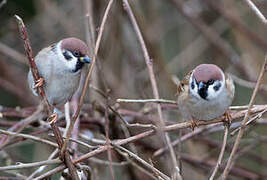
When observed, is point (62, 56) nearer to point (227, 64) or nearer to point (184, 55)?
point (184, 55)

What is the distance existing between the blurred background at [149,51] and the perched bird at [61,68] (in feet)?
1.91

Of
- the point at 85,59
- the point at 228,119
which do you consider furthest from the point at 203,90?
the point at 85,59

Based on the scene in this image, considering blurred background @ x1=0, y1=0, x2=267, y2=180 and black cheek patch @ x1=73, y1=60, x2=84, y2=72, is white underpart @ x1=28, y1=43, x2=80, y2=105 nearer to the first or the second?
black cheek patch @ x1=73, y1=60, x2=84, y2=72

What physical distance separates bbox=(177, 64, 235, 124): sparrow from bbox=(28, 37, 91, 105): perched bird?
0.59m

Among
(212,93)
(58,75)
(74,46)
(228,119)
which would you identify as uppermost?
(74,46)

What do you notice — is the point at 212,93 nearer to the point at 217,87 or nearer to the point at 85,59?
the point at 217,87

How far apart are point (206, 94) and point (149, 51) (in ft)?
4.44

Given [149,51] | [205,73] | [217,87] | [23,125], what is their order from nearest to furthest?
[23,125]
[205,73]
[217,87]
[149,51]

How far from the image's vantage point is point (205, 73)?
2406mm

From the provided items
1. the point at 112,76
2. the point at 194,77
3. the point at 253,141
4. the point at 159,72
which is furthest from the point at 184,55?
the point at 194,77

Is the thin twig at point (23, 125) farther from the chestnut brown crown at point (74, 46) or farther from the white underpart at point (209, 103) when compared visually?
the white underpart at point (209, 103)

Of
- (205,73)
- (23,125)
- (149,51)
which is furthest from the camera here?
(149,51)

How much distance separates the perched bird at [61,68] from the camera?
2.48m

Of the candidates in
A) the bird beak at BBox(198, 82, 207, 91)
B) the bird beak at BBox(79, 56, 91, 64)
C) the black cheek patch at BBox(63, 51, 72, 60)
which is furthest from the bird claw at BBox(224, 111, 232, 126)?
the black cheek patch at BBox(63, 51, 72, 60)
